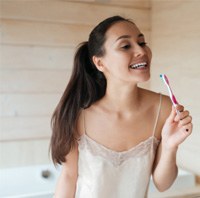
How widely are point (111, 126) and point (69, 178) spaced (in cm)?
20

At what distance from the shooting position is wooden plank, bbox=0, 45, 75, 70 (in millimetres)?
1885

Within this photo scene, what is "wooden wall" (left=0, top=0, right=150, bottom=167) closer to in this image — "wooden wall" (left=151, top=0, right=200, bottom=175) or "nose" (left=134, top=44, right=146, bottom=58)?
"wooden wall" (left=151, top=0, right=200, bottom=175)

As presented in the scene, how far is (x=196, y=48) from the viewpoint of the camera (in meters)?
1.65

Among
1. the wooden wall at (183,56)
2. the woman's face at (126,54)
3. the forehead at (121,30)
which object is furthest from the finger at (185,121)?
the wooden wall at (183,56)

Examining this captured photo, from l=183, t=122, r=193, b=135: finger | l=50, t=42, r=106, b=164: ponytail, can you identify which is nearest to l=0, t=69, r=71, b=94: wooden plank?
l=50, t=42, r=106, b=164: ponytail

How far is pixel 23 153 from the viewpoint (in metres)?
1.95

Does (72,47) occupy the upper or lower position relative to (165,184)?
upper

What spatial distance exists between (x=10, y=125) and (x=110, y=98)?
1.11 meters

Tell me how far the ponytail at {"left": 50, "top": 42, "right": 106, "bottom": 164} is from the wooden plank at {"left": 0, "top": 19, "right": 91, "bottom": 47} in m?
0.99

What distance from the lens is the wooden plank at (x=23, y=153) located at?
1.92 m

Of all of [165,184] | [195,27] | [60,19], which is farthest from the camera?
[60,19]

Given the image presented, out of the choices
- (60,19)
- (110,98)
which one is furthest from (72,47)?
(110,98)

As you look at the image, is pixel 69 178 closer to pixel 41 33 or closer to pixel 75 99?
pixel 75 99

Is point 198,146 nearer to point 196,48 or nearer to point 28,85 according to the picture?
point 196,48
